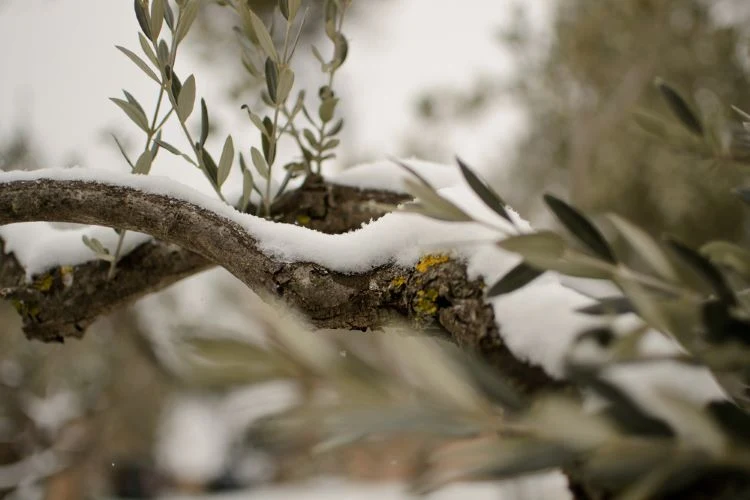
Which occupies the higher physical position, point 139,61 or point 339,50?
point 339,50

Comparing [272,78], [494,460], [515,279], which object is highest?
[272,78]

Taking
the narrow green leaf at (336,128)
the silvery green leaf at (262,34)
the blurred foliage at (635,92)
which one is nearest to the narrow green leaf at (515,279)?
the silvery green leaf at (262,34)

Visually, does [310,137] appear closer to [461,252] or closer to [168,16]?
[168,16]

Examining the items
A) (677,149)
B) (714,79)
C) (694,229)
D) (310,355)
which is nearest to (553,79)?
(714,79)

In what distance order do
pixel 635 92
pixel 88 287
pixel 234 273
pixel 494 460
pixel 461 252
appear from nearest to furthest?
pixel 494 460, pixel 461 252, pixel 234 273, pixel 88 287, pixel 635 92

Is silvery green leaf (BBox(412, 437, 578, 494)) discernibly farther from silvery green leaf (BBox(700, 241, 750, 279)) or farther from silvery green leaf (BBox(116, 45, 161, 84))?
silvery green leaf (BBox(116, 45, 161, 84))

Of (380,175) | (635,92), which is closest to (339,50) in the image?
(380,175)

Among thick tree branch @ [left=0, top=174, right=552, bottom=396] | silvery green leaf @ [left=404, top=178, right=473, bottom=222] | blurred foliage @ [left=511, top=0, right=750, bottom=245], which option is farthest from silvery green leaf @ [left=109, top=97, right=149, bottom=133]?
blurred foliage @ [left=511, top=0, right=750, bottom=245]
